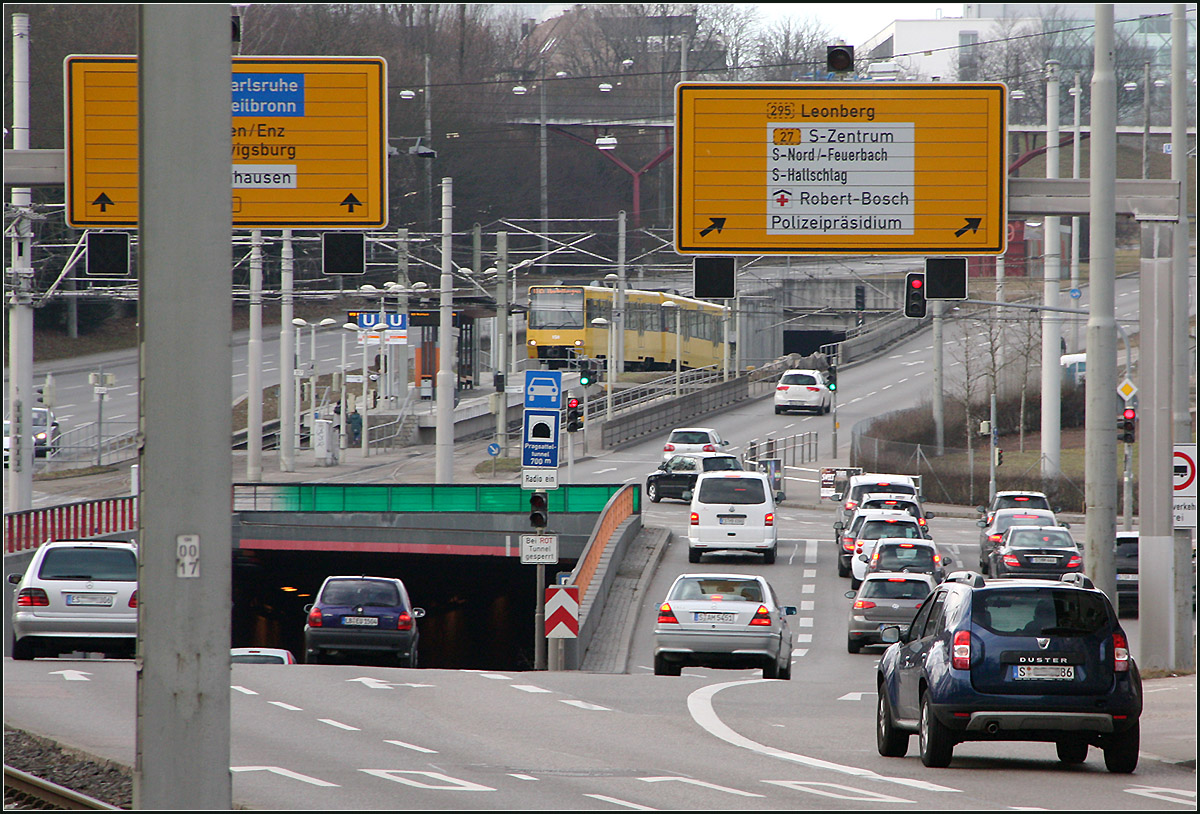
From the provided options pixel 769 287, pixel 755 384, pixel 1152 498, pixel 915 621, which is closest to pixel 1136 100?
pixel 769 287

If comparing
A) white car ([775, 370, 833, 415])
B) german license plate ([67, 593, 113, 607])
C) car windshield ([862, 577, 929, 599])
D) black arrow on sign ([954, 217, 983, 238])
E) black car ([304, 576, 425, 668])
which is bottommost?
black car ([304, 576, 425, 668])

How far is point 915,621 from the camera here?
13297 mm

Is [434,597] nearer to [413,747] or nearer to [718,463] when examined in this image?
[718,463]

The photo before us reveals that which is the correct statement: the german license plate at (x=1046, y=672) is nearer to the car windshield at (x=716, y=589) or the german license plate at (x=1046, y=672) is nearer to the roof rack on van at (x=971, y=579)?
the roof rack on van at (x=971, y=579)

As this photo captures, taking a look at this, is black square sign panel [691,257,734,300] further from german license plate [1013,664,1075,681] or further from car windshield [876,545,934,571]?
car windshield [876,545,934,571]

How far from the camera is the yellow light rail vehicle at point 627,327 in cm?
6712

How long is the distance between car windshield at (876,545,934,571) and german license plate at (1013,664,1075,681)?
17753mm

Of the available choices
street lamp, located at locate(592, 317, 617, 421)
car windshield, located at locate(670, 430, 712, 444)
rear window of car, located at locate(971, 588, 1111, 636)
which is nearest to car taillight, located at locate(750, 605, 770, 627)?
rear window of car, located at locate(971, 588, 1111, 636)

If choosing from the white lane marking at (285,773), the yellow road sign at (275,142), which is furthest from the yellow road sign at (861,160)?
the white lane marking at (285,773)

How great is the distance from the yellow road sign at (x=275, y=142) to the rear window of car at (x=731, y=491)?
18.2 metres

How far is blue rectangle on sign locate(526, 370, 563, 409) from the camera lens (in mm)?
23688

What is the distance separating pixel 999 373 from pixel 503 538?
133 ft

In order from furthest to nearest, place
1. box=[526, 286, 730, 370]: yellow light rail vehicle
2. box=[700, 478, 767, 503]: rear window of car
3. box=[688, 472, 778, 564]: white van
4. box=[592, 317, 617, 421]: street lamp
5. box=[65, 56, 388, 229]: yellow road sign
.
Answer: box=[526, 286, 730, 370]: yellow light rail vehicle < box=[592, 317, 617, 421]: street lamp < box=[700, 478, 767, 503]: rear window of car < box=[688, 472, 778, 564]: white van < box=[65, 56, 388, 229]: yellow road sign

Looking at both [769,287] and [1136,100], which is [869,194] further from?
[1136,100]
